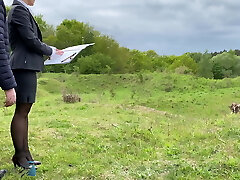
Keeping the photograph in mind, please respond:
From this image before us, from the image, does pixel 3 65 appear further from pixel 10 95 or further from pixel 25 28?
pixel 25 28

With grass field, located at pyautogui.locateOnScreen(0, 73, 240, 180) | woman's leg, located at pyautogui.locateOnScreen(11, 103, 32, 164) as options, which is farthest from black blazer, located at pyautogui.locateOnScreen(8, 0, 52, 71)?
grass field, located at pyautogui.locateOnScreen(0, 73, 240, 180)

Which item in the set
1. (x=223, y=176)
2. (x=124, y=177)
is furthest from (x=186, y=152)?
(x=124, y=177)

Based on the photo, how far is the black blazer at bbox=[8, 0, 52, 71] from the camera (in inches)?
138

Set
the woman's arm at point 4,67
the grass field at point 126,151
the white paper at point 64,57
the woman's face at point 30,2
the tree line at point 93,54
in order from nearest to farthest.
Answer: the woman's arm at point 4,67
the woman's face at point 30,2
the white paper at point 64,57
the grass field at point 126,151
the tree line at point 93,54

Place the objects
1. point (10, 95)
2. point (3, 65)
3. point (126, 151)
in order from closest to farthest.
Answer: point (3, 65) < point (10, 95) < point (126, 151)

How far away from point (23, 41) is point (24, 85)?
1.39 feet

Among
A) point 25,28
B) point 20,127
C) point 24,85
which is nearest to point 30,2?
point 25,28

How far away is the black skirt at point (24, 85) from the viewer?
3.59 metres

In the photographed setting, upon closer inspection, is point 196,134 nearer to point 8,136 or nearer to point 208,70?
point 8,136

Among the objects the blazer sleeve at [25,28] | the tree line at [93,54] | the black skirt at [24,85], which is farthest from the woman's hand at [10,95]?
the tree line at [93,54]

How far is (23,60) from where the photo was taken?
11.7ft

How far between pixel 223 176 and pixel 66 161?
5.77 feet

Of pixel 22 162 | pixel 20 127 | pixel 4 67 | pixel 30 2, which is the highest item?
pixel 30 2

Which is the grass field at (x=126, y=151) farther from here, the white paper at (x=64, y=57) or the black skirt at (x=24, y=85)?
the white paper at (x=64, y=57)
